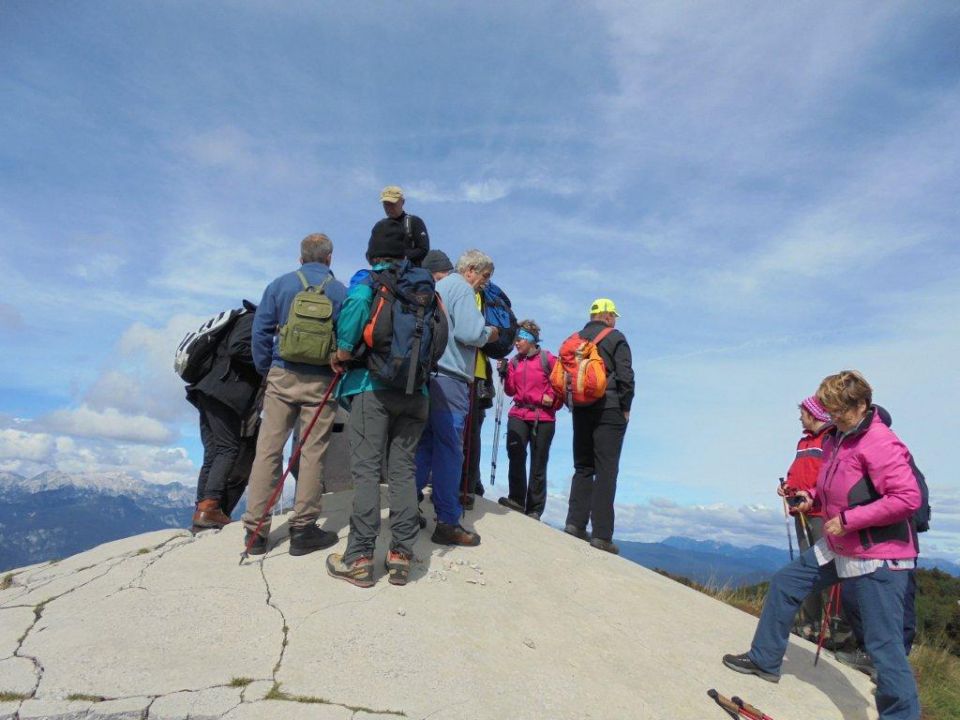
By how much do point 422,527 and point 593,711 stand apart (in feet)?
9.65

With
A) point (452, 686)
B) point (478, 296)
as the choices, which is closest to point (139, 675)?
point (452, 686)

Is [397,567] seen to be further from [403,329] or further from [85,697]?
[85,697]

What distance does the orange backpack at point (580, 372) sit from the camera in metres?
6.98

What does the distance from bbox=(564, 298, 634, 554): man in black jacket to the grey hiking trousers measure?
278 centimetres

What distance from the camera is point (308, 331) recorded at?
5172 millimetres

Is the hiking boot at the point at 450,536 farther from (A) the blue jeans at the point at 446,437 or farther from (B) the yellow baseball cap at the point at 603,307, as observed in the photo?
(B) the yellow baseball cap at the point at 603,307

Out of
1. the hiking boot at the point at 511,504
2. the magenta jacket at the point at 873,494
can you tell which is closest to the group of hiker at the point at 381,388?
the hiking boot at the point at 511,504

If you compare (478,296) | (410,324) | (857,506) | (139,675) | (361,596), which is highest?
(478,296)

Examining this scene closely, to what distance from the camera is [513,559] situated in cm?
605

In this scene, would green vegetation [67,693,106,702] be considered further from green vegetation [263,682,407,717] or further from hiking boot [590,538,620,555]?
hiking boot [590,538,620,555]

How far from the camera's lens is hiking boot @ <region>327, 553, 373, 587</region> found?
15.6 ft

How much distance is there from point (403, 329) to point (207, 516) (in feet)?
10.9

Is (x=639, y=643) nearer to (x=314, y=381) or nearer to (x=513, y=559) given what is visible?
(x=513, y=559)

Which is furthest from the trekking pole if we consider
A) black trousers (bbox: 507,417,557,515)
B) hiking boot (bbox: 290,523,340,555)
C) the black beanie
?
black trousers (bbox: 507,417,557,515)
